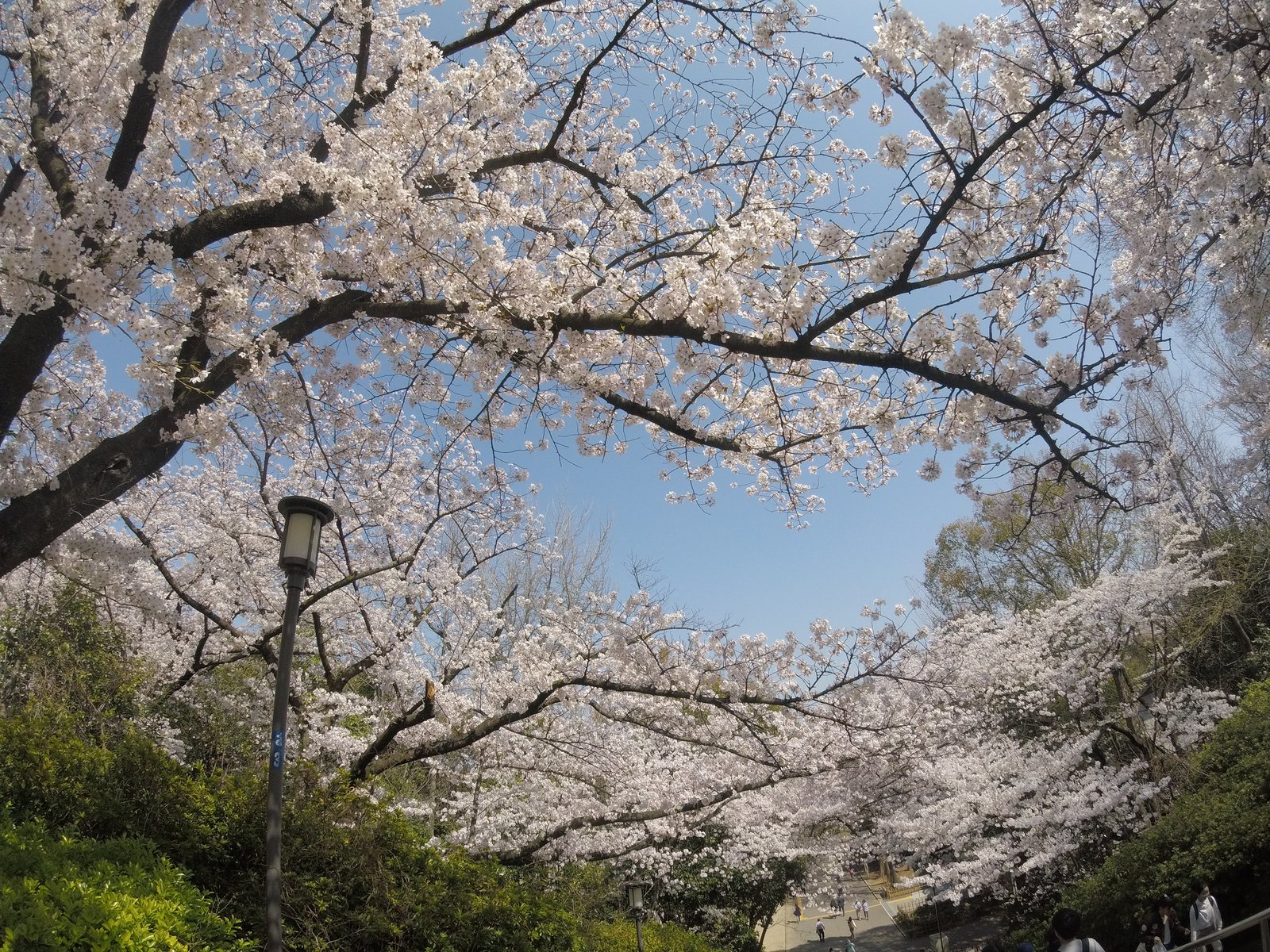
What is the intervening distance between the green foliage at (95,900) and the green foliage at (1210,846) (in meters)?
9.37

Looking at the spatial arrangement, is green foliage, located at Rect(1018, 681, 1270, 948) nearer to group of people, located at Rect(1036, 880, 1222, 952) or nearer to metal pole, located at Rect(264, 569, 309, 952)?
group of people, located at Rect(1036, 880, 1222, 952)

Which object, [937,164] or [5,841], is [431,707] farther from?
[937,164]

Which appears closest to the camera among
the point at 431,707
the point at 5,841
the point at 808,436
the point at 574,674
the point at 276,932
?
the point at 5,841

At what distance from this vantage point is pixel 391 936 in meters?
4.84

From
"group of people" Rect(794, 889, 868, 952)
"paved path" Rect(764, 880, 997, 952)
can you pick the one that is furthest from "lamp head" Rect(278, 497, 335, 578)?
"group of people" Rect(794, 889, 868, 952)

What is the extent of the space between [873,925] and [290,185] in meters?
33.1

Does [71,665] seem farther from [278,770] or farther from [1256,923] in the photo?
[1256,923]

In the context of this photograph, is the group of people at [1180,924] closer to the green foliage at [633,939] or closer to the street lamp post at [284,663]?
the green foliage at [633,939]

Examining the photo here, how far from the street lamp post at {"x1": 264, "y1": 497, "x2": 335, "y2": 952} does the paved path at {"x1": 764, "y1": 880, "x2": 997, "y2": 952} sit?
17.8 meters

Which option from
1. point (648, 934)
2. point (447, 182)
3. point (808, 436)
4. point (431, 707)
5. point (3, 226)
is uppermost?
point (447, 182)

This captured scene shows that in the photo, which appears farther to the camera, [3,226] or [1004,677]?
[1004,677]

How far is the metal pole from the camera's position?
11.6ft

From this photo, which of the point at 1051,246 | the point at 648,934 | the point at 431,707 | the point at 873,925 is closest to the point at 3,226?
the point at 431,707

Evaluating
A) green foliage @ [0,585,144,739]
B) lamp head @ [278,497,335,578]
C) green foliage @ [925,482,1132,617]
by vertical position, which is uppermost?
green foliage @ [925,482,1132,617]
